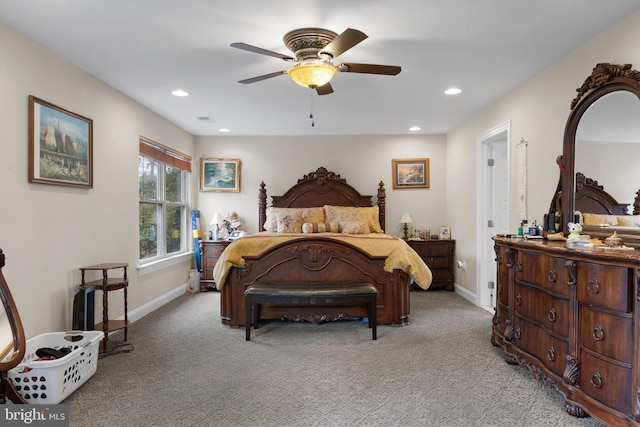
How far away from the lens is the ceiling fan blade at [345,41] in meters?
2.04

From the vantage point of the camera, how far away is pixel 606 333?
1885mm

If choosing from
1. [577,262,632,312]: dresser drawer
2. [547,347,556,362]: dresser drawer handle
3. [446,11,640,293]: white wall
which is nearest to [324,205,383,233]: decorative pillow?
[446,11,640,293]: white wall

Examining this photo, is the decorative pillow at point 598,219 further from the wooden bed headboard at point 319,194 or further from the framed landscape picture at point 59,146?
the framed landscape picture at point 59,146

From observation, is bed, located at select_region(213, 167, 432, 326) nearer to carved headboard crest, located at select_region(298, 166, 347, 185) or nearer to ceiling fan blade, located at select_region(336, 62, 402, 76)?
ceiling fan blade, located at select_region(336, 62, 402, 76)

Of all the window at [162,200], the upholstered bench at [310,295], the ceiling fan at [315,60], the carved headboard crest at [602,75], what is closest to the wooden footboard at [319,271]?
the upholstered bench at [310,295]

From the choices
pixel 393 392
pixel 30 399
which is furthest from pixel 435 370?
pixel 30 399

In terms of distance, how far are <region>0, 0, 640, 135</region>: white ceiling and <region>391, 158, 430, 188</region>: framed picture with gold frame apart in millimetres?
1700

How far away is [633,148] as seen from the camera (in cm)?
229

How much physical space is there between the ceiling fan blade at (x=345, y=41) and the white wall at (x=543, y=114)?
5.74 ft

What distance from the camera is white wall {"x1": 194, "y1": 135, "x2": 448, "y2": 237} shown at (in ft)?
19.4

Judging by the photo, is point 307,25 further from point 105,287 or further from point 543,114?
point 105,287

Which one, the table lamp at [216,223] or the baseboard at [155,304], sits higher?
the table lamp at [216,223]

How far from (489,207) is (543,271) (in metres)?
2.28

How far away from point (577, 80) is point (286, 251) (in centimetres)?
290
